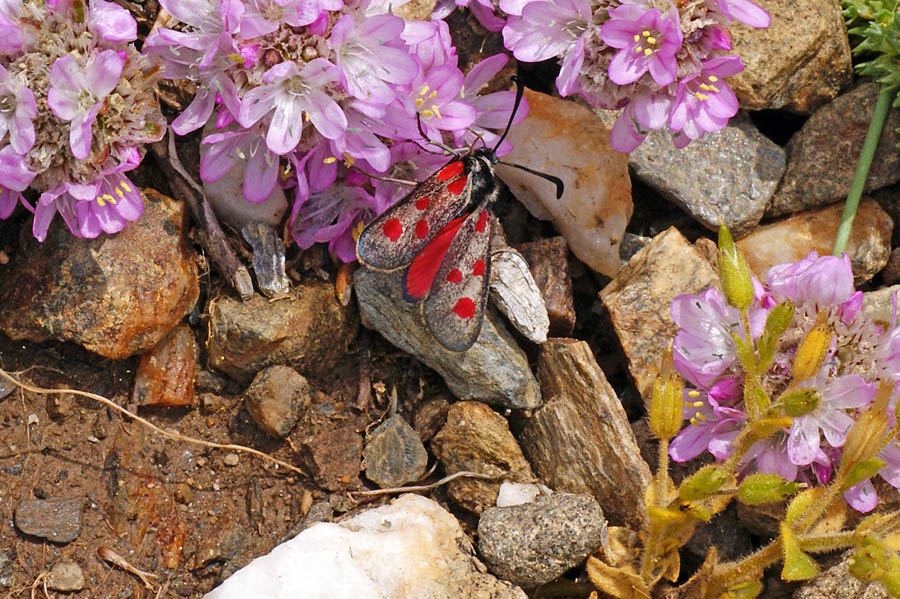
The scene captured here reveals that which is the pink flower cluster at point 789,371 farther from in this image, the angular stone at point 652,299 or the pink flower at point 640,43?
the pink flower at point 640,43

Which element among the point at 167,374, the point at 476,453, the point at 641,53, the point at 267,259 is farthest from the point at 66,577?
the point at 641,53

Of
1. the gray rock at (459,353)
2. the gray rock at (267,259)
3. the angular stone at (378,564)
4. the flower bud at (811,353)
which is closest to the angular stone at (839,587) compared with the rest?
the flower bud at (811,353)

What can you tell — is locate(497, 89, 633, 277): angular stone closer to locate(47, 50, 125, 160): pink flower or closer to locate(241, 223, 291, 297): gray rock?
locate(241, 223, 291, 297): gray rock

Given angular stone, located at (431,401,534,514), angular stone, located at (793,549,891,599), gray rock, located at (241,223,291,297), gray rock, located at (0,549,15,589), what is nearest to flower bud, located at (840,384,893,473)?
angular stone, located at (793,549,891,599)

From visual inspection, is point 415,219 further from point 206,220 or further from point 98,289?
point 98,289

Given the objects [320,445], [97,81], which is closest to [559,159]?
[320,445]

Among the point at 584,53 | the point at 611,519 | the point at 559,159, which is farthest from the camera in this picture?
the point at 559,159

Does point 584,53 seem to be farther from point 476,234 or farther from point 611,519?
point 611,519
